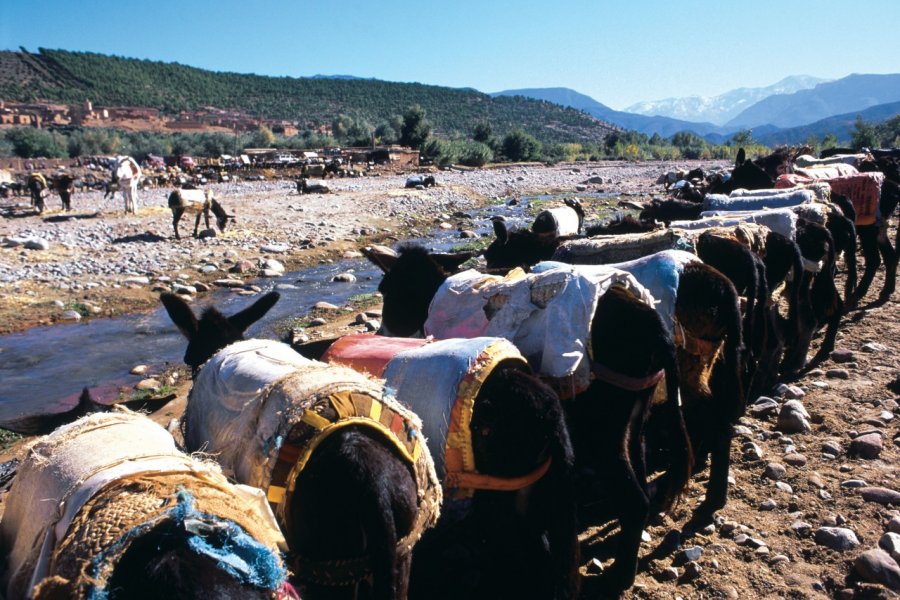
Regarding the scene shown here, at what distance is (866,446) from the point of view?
4.54 m

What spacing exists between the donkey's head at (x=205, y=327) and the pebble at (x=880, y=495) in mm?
3968

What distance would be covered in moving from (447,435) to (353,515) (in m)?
0.67

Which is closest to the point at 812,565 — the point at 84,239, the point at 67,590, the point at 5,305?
the point at 67,590

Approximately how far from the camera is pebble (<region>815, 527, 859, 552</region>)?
3.52 metres

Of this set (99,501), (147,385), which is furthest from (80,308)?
(99,501)

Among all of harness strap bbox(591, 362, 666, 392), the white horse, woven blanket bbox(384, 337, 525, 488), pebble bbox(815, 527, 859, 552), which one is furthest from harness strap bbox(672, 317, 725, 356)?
the white horse

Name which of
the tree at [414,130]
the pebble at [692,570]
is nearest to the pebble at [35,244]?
the pebble at [692,570]

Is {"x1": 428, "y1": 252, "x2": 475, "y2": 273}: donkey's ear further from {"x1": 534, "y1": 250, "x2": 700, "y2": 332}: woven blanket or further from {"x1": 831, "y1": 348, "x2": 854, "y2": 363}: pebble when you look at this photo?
{"x1": 831, "y1": 348, "x2": 854, "y2": 363}: pebble

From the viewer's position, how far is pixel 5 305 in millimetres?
9875

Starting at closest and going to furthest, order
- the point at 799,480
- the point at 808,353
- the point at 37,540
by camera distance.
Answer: the point at 37,540 → the point at 799,480 → the point at 808,353

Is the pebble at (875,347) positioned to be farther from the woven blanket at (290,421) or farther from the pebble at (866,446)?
the woven blanket at (290,421)

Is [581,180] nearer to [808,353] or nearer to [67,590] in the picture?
[808,353]

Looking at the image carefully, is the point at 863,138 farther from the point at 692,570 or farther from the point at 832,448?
the point at 692,570

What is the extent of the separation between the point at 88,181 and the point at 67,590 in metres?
28.6
